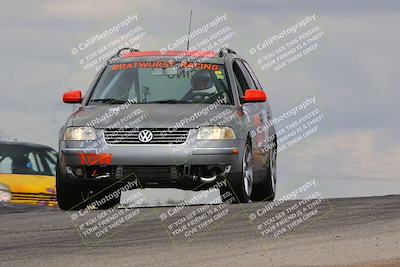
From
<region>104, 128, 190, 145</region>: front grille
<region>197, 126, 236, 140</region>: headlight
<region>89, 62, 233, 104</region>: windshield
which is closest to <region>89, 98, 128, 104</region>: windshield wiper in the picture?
<region>89, 62, 233, 104</region>: windshield

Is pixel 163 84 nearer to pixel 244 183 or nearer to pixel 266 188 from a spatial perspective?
pixel 244 183

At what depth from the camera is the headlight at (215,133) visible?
566 inches

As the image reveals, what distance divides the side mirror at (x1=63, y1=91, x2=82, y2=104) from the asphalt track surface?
181 centimetres

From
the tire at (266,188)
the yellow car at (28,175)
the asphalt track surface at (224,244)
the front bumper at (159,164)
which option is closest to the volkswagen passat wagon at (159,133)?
the front bumper at (159,164)

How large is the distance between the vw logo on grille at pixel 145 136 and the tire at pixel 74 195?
3.36 feet

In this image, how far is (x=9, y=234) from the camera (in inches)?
494

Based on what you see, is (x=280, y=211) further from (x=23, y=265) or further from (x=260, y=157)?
(x=23, y=265)

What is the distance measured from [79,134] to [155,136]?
0.90 m

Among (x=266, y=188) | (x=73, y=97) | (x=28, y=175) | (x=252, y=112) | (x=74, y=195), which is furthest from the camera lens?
(x=28, y=175)

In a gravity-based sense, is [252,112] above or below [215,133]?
below

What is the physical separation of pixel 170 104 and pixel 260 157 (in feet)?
6.02

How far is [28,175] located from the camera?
2038cm

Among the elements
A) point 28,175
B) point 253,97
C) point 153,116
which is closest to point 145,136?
point 153,116
